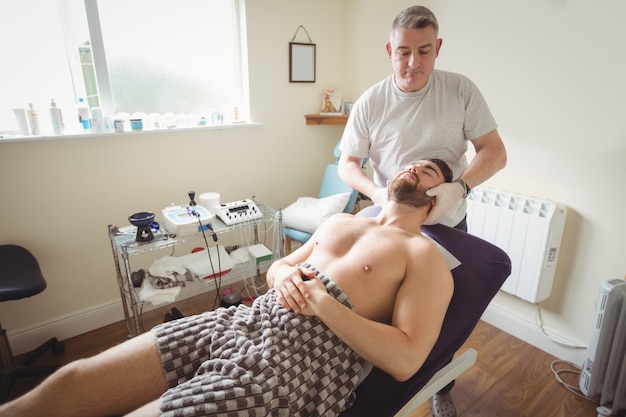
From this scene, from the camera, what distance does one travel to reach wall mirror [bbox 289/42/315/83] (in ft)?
8.77

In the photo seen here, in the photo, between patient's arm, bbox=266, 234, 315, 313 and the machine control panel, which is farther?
the machine control panel

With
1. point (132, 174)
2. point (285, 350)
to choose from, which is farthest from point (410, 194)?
point (132, 174)

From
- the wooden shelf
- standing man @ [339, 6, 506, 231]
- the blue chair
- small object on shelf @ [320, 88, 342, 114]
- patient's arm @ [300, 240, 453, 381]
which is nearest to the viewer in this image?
patient's arm @ [300, 240, 453, 381]

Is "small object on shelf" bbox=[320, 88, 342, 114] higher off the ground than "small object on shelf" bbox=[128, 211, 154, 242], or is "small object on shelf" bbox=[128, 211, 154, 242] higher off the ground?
"small object on shelf" bbox=[320, 88, 342, 114]

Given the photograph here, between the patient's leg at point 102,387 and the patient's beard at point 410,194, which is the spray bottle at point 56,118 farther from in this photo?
the patient's beard at point 410,194

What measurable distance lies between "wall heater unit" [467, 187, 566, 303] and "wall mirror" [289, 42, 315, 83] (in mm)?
1493

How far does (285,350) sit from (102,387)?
0.49 metres

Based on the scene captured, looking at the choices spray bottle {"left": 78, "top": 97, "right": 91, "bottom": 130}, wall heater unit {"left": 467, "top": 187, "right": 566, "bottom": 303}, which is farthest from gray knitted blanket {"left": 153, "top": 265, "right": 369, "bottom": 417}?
spray bottle {"left": 78, "top": 97, "right": 91, "bottom": 130}

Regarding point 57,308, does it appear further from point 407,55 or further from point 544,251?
point 544,251

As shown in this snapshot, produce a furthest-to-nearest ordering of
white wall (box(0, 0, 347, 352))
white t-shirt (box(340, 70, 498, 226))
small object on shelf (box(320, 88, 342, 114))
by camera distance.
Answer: small object on shelf (box(320, 88, 342, 114))
white wall (box(0, 0, 347, 352))
white t-shirt (box(340, 70, 498, 226))

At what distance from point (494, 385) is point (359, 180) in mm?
1233

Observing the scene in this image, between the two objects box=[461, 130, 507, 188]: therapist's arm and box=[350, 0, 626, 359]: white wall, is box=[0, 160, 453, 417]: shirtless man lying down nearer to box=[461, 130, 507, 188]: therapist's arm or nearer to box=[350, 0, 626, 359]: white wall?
box=[461, 130, 507, 188]: therapist's arm

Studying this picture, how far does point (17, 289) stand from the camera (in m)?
1.55

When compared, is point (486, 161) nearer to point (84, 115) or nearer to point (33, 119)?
point (84, 115)
